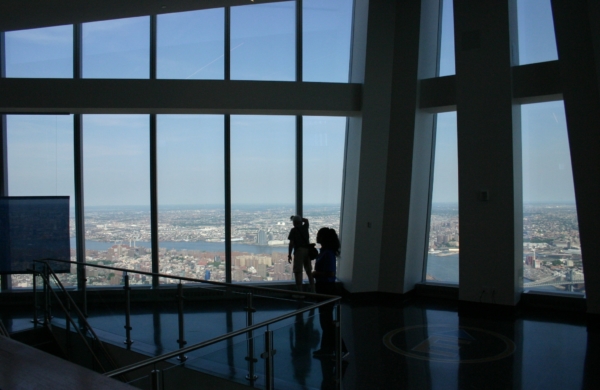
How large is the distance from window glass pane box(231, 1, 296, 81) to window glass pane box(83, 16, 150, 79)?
170 centimetres

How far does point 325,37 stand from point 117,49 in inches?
157

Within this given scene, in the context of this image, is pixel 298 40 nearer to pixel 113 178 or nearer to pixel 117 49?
pixel 117 49

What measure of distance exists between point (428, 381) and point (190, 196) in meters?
5.87

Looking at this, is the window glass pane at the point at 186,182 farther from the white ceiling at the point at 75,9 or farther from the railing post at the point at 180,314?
the railing post at the point at 180,314

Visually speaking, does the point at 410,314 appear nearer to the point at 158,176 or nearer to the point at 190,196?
the point at 190,196

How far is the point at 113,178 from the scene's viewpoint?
904 cm

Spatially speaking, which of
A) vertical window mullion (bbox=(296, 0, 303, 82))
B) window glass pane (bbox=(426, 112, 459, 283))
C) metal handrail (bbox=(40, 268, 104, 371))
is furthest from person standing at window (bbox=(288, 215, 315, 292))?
metal handrail (bbox=(40, 268, 104, 371))

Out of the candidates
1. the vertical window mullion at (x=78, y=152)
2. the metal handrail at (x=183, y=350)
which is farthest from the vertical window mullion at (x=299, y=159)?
the metal handrail at (x=183, y=350)

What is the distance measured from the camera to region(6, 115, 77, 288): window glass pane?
8.86m

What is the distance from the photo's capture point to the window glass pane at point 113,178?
9.02m

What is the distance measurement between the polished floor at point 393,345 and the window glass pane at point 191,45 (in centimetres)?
480

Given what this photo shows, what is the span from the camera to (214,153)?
30.1 ft

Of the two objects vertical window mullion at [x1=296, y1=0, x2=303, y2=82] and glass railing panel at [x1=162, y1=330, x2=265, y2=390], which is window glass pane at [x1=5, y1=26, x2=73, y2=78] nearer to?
vertical window mullion at [x1=296, y1=0, x2=303, y2=82]

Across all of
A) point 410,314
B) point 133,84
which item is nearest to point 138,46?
point 133,84
